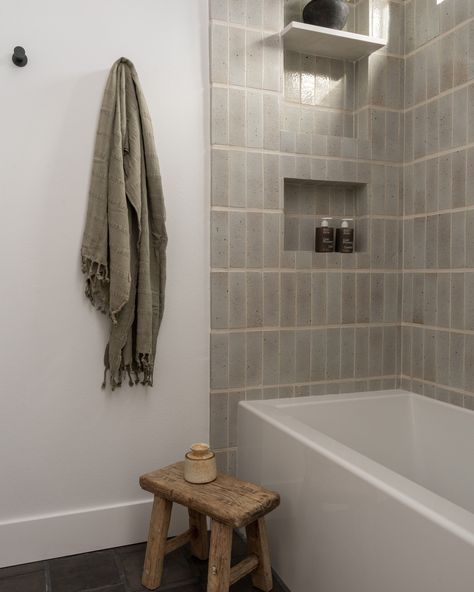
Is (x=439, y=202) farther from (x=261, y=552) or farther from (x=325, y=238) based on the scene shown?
(x=261, y=552)

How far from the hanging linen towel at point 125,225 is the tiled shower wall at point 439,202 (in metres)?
1.05

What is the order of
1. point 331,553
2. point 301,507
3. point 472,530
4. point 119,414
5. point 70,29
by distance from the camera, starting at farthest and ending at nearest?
1. point 119,414
2. point 70,29
3. point 301,507
4. point 331,553
5. point 472,530

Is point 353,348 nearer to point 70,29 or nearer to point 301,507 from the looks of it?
point 301,507

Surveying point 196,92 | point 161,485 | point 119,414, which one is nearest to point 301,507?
point 161,485

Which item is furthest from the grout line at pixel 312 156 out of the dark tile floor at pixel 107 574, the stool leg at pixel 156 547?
the dark tile floor at pixel 107 574

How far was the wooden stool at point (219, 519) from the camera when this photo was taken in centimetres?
143

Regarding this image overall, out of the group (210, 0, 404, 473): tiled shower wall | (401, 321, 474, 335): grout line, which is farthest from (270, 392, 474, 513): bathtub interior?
(401, 321, 474, 335): grout line

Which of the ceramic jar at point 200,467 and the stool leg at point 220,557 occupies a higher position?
the ceramic jar at point 200,467

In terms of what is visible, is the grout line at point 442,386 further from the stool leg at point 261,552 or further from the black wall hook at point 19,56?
the black wall hook at point 19,56

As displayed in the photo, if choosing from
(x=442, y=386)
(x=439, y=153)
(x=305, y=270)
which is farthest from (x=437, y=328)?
(x=439, y=153)

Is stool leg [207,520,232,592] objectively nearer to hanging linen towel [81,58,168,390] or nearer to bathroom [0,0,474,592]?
bathroom [0,0,474,592]

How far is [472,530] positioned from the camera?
3.26ft

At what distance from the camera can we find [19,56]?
1659 millimetres

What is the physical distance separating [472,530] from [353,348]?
1201 mm
